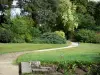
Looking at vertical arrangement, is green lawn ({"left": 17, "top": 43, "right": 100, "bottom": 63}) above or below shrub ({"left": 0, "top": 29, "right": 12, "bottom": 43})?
above

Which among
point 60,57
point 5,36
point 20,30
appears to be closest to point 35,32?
point 20,30

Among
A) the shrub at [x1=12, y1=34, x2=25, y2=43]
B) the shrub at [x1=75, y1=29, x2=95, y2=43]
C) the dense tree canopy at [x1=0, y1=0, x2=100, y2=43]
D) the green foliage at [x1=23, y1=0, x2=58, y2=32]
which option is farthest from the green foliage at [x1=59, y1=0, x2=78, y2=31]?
the shrub at [x1=12, y1=34, x2=25, y2=43]

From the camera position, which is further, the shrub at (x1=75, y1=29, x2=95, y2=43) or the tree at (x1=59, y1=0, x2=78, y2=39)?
the tree at (x1=59, y1=0, x2=78, y2=39)

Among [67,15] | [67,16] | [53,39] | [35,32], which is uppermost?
[67,15]

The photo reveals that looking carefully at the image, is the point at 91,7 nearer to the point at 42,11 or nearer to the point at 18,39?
the point at 42,11

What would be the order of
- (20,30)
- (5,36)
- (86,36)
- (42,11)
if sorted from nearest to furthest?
(5,36) < (20,30) < (42,11) < (86,36)

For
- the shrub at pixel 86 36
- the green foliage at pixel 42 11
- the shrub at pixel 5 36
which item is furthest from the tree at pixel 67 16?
the shrub at pixel 5 36

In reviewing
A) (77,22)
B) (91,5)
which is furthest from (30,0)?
(91,5)

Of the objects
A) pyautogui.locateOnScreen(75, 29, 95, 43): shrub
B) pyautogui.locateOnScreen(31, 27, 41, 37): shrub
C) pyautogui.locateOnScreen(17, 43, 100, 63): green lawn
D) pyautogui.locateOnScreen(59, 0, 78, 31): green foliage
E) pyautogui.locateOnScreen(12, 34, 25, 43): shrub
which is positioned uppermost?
pyautogui.locateOnScreen(59, 0, 78, 31): green foliage

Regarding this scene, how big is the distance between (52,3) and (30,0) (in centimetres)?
268

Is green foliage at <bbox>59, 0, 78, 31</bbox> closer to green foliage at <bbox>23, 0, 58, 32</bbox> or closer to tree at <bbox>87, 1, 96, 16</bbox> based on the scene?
green foliage at <bbox>23, 0, 58, 32</bbox>

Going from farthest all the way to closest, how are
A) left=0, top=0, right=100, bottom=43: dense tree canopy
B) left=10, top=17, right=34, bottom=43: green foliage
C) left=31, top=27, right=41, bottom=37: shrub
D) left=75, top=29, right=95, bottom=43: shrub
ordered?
1. left=75, top=29, right=95, bottom=43: shrub
2. left=31, top=27, right=41, bottom=37: shrub
3. left=0, top=0, right=100, bottom=43: dense tree canopy
4. left=10, top=17, right=34, bottom=43: green foliage

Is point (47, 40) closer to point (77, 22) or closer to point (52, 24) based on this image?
point (52, 24)

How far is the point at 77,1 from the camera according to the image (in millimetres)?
37562
